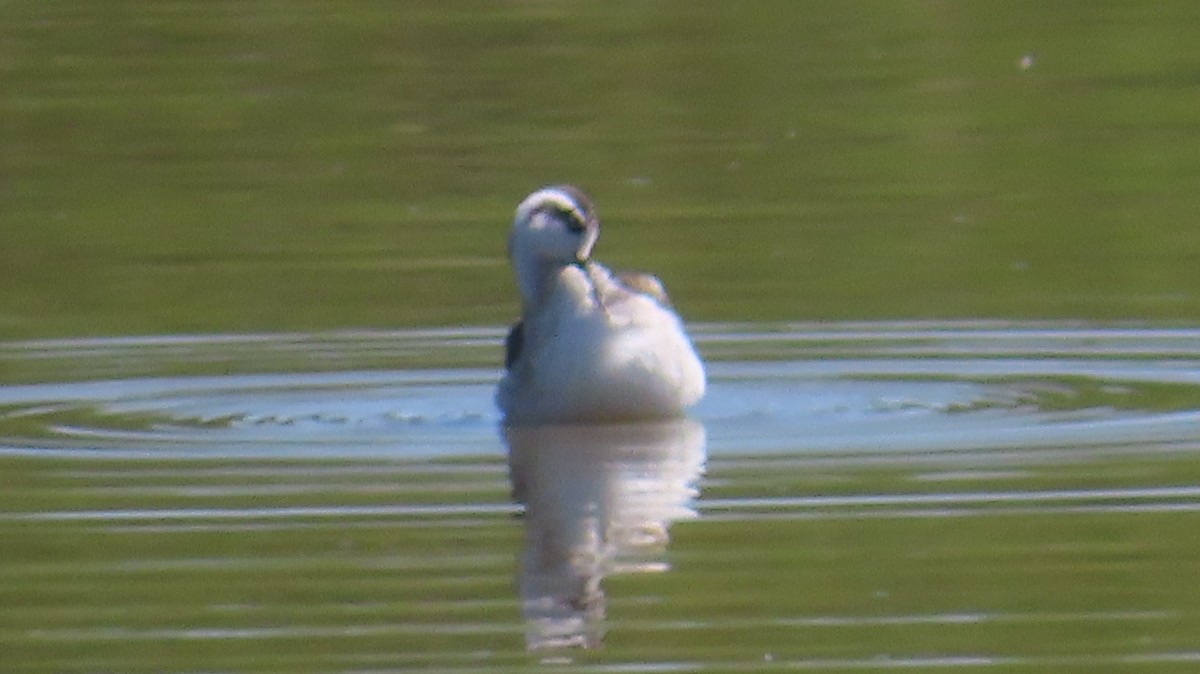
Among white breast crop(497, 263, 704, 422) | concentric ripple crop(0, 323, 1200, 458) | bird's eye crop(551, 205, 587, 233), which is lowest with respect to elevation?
concentric ripple crop(0, 323, 1200, 458)

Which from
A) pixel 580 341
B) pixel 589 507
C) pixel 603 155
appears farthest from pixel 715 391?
pixel 603 155

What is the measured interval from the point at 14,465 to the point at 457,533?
2.16 meters

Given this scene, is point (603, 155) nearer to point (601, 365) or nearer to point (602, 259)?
point (602, 259)

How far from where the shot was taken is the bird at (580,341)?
43.7 feet

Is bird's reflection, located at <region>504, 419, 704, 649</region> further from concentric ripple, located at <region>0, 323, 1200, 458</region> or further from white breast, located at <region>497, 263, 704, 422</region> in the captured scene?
concentric ripple, located at <region>0, 323, 1200, 458</region>

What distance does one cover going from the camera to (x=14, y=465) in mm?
12578

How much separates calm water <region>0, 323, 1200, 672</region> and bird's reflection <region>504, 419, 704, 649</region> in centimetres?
2

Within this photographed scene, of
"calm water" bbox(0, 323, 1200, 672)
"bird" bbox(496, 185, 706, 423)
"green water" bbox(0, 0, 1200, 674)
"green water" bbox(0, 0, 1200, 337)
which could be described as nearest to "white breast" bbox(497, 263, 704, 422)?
"bird" bbox(496, 185, 706, 423)

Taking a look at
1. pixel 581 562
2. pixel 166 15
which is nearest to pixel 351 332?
pixel 581 562

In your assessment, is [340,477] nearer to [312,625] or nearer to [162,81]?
[312,625]

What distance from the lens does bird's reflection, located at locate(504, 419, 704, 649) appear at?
993 cm

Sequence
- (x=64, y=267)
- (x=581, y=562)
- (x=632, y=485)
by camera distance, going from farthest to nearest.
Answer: (x=64, y=267) < (x=632, y=485) < (x=581, y=562)

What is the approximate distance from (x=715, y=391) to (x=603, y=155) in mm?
7837

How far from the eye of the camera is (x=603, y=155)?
862 inches
